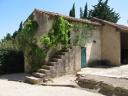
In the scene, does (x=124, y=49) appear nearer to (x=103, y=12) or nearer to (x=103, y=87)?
(x=103, y=87)

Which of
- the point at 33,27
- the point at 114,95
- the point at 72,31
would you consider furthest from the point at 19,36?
the point at 114,95

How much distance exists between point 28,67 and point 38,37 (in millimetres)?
2497

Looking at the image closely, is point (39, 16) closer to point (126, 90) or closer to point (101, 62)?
point (101, 62)

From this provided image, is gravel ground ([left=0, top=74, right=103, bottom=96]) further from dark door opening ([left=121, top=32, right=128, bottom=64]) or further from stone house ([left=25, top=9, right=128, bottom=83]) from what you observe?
dark door opening ([left=121, top=32, right=128, bottom=64])

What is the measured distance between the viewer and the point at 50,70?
1741cm

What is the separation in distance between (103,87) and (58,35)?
6414 millimetres

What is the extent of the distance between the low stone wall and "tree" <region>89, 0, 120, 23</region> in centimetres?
2522

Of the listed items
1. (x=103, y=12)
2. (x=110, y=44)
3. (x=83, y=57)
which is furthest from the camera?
(x=103, y=12)

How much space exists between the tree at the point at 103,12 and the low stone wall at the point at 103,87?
25.2 meters

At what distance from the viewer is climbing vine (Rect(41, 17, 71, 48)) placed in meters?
19.1

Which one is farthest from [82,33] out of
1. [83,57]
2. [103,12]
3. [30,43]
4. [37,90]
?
[103,12]

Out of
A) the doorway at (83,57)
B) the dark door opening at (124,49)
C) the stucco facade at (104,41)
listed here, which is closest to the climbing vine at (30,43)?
the stucco facade at (104,41)

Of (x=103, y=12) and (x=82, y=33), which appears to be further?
(x=103, y=12)

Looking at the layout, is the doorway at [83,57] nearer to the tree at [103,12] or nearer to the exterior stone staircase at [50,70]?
the exterior stone staircase at [50,70]
